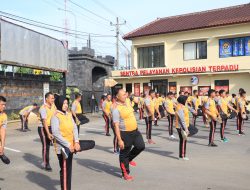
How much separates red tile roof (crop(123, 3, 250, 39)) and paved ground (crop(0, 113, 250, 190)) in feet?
58.6

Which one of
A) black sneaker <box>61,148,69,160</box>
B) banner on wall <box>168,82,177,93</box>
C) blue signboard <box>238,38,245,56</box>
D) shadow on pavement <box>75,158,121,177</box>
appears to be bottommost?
shadow on pavement <box>75,158,121,177</box>

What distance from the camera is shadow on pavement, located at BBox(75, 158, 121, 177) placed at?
7804 millimetres

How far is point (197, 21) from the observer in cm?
3034

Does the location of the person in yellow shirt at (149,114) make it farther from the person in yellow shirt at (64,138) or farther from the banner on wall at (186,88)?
the banner on wall at (186,88)

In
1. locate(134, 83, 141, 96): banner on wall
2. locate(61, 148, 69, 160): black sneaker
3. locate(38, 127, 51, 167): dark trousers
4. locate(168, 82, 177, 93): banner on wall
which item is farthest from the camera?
locate(134, 83, 141, 96): banner on wall

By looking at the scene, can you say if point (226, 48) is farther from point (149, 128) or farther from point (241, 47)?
point (149, 128)

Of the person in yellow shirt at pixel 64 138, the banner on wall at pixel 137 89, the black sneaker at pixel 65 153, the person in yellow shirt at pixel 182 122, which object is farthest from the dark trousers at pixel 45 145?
the banner on wall at pixel 137 89

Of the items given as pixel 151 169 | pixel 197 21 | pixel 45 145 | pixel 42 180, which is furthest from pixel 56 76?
pixel 42 180

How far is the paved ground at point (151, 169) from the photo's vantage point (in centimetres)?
671

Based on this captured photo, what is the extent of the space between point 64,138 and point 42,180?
213 cm

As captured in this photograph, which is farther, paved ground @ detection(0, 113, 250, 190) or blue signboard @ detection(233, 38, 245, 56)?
blue signboard @ detection(233, 38, 245, 56)

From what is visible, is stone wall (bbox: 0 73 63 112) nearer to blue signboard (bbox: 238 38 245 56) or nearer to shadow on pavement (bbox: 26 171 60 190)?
shadow on pavement (bbox: 26 171 60 190)

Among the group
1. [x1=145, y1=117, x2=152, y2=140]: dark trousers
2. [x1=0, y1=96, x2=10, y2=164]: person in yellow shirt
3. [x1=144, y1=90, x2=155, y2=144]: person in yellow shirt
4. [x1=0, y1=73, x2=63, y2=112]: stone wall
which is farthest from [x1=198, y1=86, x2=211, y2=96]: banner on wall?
[x1=0, y1=96, x2=10, y2=164]: person in yellow shirt

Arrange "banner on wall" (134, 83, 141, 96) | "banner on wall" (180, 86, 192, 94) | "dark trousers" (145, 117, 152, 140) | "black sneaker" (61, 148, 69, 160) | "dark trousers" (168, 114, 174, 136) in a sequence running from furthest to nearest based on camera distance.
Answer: "banner on wall" (134, 83, 141, 96) → "banner on wall" (180, 86, 192, 94) → "dark trousers" (168, 114, 174, 136) → "dark trousers" (145, 117, 152, 140) → "black sneaker" (61, 148, 69, 160)
